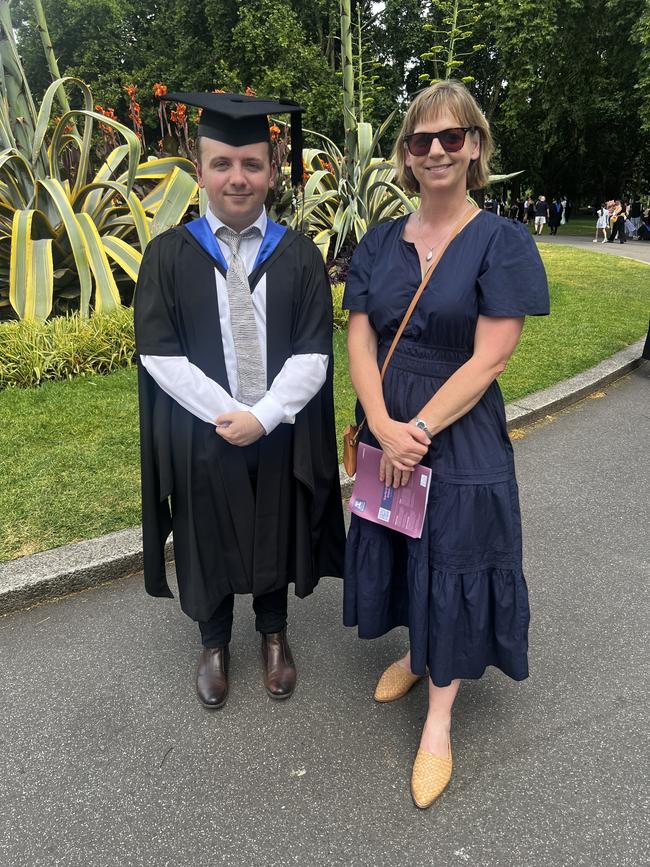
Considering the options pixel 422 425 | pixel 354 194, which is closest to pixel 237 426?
pixel 422 425

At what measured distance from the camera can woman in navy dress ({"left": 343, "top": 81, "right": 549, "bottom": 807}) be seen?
1619mm

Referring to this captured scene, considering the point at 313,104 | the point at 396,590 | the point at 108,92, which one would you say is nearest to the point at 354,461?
the point at 396,590

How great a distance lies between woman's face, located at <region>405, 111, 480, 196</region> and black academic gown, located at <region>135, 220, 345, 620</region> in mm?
437

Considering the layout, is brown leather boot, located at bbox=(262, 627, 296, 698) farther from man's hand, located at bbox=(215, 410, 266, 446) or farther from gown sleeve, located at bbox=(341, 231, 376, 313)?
gown sleeve, located at bbox=(341, 231, 376, 313)

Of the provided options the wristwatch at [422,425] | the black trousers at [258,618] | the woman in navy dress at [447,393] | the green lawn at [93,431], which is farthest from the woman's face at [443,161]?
the green lawn at [93,431]

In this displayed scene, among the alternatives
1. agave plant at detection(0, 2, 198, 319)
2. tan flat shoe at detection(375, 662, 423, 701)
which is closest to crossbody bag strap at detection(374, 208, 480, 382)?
tan flat shoe at detection(375, 662, 423, 701)

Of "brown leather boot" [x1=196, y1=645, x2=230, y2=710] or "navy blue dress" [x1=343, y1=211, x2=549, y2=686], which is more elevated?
"navy blue dress" [x1=343, y1=211, x2=549, y2=686]

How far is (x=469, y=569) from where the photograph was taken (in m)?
1.78

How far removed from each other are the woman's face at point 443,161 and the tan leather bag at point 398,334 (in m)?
0.10

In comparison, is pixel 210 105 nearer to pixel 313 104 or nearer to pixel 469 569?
pixel 469 569

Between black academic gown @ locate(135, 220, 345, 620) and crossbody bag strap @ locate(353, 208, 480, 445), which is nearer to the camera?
crossbody bag strap @ locate(353, 208, 480, 445)

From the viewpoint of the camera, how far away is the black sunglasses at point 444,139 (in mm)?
1604

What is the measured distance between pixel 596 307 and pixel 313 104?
17.8 metres

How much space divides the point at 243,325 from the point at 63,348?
3.75 m
